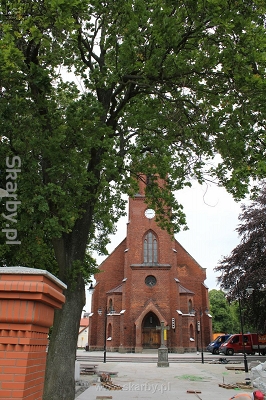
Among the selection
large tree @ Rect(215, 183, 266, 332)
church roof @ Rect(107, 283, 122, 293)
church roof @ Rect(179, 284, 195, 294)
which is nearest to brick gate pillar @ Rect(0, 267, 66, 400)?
large tree @ Rect(215, 183, 266, 332)

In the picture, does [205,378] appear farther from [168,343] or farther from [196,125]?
[168,343]

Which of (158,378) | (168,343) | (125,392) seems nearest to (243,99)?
(125,392)

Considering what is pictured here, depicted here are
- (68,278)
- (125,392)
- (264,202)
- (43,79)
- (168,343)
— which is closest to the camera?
(43,79)

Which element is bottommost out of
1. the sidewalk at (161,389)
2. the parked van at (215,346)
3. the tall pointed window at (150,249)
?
the sidewalk at (161,389)

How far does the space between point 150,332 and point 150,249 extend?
8.07 meters

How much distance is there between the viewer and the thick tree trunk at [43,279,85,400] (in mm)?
7035

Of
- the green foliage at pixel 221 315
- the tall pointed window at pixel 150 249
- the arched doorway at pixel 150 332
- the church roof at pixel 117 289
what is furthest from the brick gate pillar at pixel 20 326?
the green foliage at pixel 221 315

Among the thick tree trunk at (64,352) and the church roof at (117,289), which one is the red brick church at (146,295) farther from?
the thick tree trunk at (64,352)

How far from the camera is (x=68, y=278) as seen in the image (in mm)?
7789

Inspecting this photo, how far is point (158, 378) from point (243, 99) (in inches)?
512

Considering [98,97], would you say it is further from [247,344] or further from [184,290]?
[184,290]

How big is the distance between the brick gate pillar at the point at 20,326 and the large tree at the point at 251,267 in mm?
20774

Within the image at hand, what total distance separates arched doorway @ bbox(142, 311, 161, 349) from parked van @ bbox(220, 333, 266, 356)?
20.6 ft

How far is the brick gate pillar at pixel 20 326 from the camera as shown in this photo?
8.68 ft
